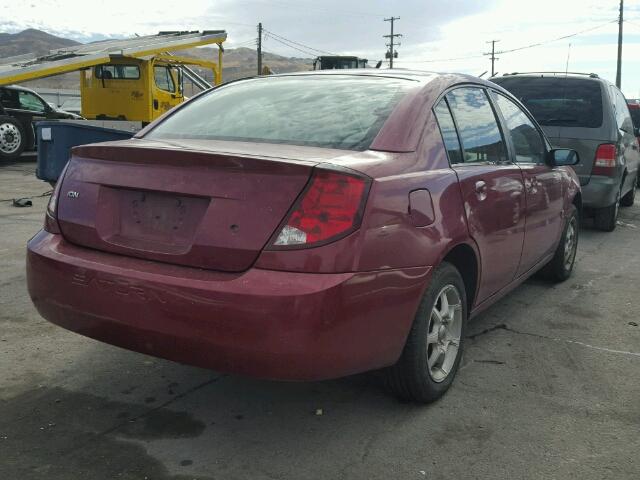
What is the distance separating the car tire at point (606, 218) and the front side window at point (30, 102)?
12.7 m

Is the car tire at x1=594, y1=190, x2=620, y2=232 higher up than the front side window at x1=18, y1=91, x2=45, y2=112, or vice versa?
the front side window at x1=18, y1=91, x2=45, y2=112

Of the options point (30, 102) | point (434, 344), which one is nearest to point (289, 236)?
point (434, 344)

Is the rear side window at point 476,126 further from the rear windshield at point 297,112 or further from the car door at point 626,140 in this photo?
the car door at point 626,140

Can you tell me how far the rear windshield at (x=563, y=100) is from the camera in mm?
7492

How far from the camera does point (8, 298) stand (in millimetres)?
4520

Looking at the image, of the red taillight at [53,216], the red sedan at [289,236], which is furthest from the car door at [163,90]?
the red taillight at [53,216]

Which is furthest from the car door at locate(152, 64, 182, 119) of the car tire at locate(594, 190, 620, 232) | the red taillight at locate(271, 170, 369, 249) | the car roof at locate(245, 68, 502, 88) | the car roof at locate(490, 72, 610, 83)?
the red taillight at locate(271, 170, 369, 249)

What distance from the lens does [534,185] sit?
415 centimetres

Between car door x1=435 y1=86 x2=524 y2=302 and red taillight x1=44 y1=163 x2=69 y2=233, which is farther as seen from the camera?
car door x1=435 y1=86 x2=524 y2=302

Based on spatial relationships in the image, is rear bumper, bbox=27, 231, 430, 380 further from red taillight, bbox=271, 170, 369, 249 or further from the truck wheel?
the truck wheel

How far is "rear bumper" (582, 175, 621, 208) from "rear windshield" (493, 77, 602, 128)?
629 mm

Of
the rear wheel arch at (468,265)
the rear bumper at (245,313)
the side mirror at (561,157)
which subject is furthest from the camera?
the side mirror at (561,157)

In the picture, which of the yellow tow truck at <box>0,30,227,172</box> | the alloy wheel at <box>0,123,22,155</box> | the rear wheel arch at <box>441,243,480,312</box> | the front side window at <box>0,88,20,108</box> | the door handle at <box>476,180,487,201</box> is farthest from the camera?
the front side window at <box>0,88,20,108</box>

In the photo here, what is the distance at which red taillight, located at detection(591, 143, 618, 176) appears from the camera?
728 centimetres
